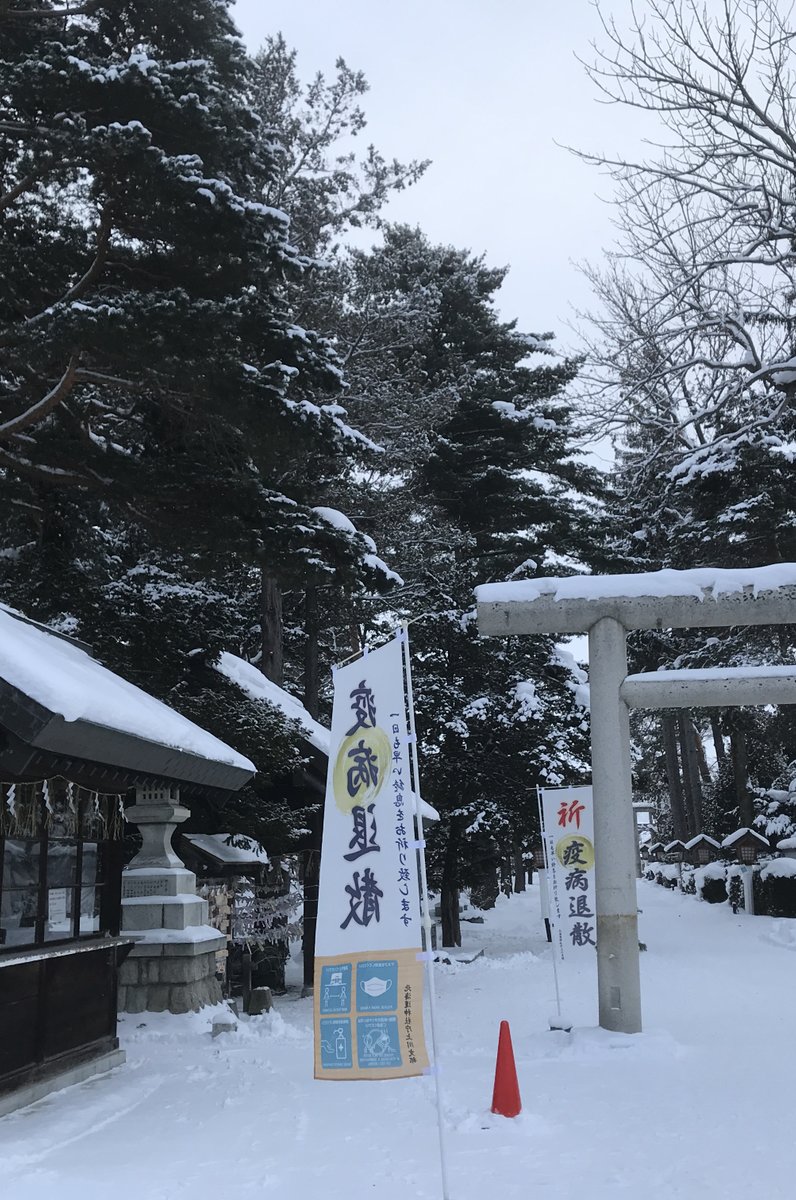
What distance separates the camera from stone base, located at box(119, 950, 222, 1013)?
10609 millimetres

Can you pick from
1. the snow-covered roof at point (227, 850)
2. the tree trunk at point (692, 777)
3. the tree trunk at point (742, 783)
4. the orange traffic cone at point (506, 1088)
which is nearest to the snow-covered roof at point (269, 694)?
the snow-covered roof at point (227, 850)

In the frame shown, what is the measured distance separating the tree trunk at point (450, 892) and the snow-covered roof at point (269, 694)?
4490 millimetres

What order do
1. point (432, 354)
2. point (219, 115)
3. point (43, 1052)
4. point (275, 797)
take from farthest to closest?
point (432, 354) → point (275, 797) → point (219, 115) → point (43, 1052)

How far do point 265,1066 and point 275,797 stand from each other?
7.10 meters

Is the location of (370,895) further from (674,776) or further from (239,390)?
(674,776)

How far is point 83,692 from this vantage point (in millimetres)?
7227

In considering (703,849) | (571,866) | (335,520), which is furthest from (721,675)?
(703,849)

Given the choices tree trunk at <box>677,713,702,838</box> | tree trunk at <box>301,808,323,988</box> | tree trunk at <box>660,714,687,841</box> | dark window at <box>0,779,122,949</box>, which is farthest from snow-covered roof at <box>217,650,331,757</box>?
tree trunk at <box>660,714,687,841</box>

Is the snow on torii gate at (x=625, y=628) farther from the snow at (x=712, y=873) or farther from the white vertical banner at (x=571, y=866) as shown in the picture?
the snow at (x=712, y=873)

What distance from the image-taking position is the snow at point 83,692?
6504mm

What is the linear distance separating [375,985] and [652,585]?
642 cm

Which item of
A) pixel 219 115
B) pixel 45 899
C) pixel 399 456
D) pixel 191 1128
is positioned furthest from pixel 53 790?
pixel 399 456

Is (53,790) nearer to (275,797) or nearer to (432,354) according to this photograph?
(275,797)

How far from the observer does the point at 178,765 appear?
8852 millimetres
